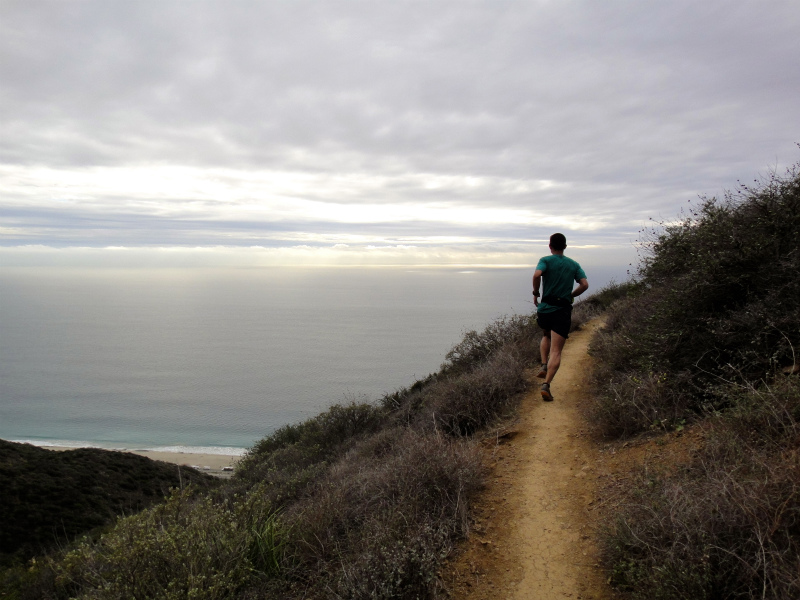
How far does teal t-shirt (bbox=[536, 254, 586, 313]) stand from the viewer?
20.0 feet

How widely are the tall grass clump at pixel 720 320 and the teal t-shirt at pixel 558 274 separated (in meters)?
1.08

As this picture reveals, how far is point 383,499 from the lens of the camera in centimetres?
402

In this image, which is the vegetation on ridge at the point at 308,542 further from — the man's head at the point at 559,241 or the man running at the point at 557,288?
the man's head at the point at 559,241

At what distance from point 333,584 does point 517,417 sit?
356cm

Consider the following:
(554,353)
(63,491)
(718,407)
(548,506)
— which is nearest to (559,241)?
(554,353)

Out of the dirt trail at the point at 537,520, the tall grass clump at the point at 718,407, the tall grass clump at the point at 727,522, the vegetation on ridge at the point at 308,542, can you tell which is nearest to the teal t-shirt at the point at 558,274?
the tall grass clump at the point at 718,407

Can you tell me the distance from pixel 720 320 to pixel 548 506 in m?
2.59

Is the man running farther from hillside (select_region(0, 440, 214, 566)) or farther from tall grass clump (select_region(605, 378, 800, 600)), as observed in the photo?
hillside (select_region(0, 440, 214, 566))

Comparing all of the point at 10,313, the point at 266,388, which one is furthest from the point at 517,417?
the point at 10,313

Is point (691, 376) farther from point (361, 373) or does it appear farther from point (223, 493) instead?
point (361, 373)

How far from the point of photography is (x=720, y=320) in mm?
4543

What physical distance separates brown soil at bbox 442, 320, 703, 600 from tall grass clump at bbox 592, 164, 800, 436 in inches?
17.8

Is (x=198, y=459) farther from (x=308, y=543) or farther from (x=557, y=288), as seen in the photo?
(x=308, y=543)

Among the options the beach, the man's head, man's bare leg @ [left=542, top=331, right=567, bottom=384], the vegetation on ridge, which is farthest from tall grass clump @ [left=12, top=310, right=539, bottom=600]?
the beach
